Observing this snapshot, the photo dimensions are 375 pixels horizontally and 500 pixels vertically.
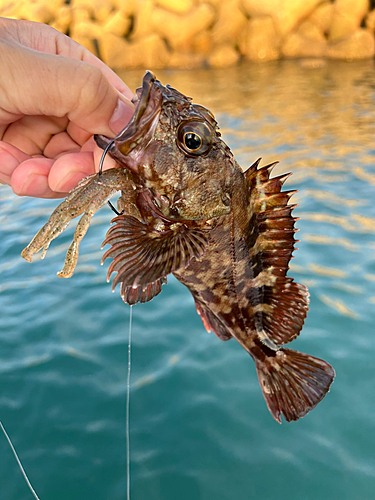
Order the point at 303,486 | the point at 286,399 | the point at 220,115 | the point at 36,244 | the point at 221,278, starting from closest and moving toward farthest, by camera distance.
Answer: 1. the point at 36,244
2. the point at 221,278
3. the point at 286,399
4. the point at 303,486
5. the point at 220,115

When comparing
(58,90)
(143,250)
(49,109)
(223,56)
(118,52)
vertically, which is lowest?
(143,250)

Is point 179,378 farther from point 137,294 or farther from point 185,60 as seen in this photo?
point 185,60

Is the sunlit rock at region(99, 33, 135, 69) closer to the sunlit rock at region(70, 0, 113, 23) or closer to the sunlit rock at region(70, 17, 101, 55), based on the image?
the sunlit rock at region(70, 17, 101, 55)

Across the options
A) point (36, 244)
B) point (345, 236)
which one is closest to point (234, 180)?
point (36, 244)

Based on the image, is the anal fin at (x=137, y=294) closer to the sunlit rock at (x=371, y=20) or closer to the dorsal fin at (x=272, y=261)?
the dorsal fin at (x=272, y=261)

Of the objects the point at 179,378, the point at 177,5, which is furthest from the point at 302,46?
Answer: the point at 179,378

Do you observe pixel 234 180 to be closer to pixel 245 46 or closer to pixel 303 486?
pixel 303 486

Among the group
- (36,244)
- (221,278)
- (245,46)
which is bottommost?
(36,244)
